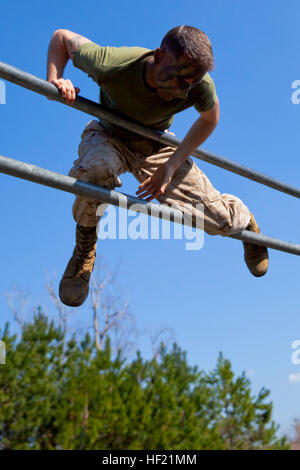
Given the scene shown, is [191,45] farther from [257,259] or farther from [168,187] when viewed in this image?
[257,259]

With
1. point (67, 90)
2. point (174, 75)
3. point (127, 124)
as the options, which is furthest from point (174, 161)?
point (67, 90)

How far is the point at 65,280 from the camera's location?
285 cm

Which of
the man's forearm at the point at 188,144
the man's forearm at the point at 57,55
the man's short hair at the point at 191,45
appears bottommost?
the man's forearm at the point at 188,144

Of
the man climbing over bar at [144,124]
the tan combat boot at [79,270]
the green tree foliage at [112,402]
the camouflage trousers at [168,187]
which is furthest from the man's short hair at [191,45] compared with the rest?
the green tree foliage at [112,402]

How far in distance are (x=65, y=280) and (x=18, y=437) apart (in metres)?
13.4

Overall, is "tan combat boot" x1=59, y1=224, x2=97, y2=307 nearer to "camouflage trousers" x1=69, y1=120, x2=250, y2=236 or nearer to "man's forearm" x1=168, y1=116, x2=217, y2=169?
"camouflage trousers" x1=69, y1=120, x2=250, y2=236

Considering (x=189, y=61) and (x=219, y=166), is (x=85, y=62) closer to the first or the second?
(x=189, y=61)

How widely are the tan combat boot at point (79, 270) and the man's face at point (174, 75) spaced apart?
2.96 feet

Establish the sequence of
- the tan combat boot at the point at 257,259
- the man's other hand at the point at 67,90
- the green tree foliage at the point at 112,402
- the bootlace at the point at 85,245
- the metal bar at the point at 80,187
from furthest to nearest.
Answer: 1. the green tree foliage at the point at 112,402
2. the tan combat boot at the point at 257,259
3. the bootlace at the point at 85,245
4. the man's other hand at the point at 67,90
5. the metal bar at the point at 80,187

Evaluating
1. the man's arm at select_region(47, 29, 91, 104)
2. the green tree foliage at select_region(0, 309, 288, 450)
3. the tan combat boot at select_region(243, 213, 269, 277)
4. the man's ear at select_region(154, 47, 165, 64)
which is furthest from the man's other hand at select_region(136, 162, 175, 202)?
the green tree foliage at select_region(0, 309, 288, 450)

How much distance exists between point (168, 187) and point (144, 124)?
420 mm

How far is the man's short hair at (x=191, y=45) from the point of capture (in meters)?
2.05

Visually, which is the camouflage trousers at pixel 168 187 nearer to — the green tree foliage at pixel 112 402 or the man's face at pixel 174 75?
the man's face at pixel 174 75

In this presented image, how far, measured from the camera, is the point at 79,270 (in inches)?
112
